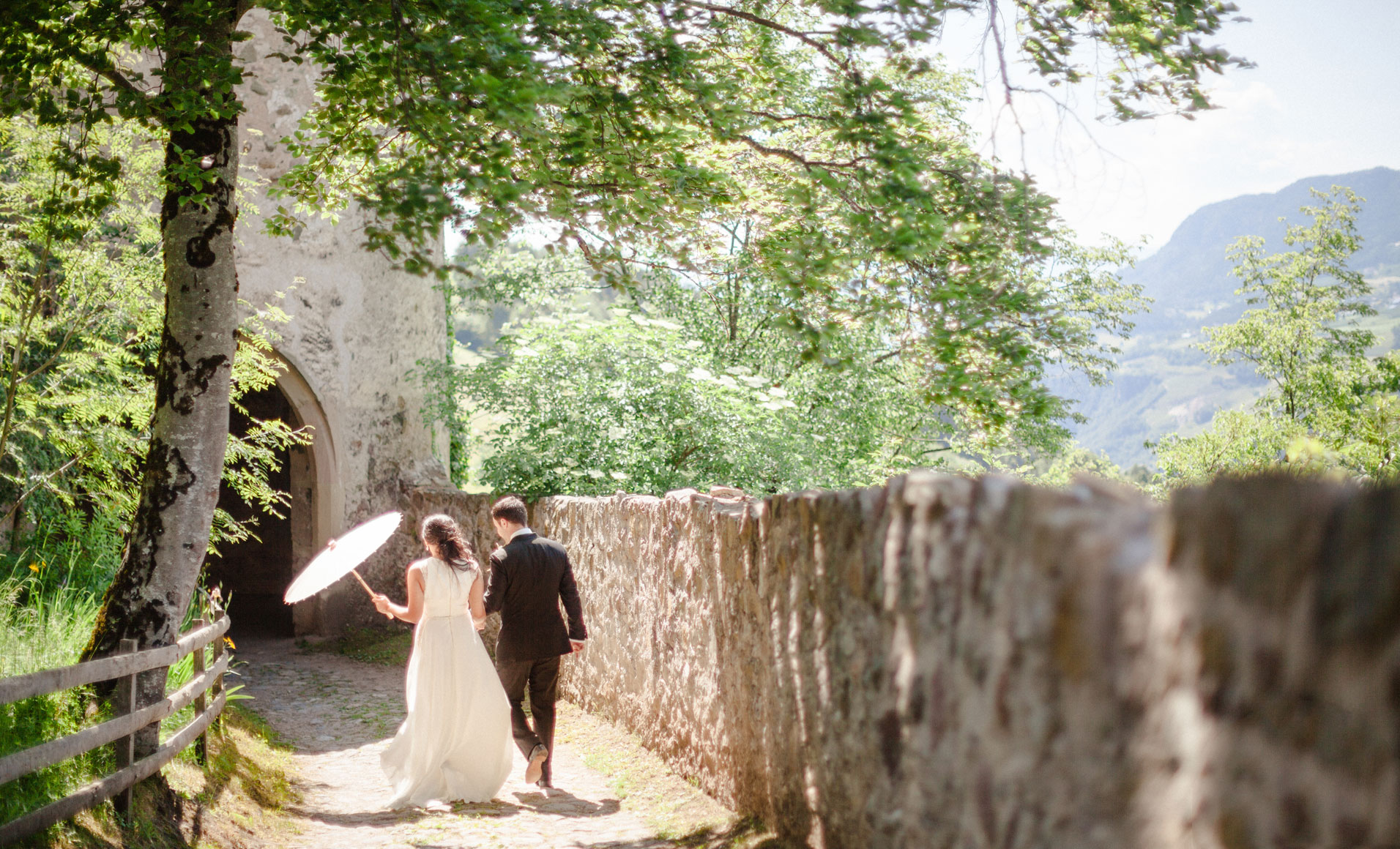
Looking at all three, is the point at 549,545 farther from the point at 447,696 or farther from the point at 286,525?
the point at 286,525

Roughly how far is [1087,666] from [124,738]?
14.2 feet

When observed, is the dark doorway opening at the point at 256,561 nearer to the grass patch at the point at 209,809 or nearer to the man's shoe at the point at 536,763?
the grass patch at the point at 209,809

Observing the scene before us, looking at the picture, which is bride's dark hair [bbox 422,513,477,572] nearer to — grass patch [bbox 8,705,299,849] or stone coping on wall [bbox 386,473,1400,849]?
grass patch [bbox 8,705,299,849]

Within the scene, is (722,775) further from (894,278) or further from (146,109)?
(146,109)

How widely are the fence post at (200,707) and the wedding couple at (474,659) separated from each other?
41.6 inches

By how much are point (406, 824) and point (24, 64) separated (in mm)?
4593

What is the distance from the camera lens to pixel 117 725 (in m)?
4.37

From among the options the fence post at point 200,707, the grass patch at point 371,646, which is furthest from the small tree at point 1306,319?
the fence post at point 200,707

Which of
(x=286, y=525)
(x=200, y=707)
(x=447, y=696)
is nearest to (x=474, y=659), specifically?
(x=447, y=696)

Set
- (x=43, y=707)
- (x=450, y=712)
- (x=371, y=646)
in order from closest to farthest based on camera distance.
A: 1. (x=43, y=707)
2. (x=450, y=712)
3. (x=371, y=646)

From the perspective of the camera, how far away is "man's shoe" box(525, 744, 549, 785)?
6.46 m

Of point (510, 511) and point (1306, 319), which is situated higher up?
point (1306, 319)

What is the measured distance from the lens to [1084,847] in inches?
77.4

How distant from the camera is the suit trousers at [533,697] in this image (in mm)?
6480
